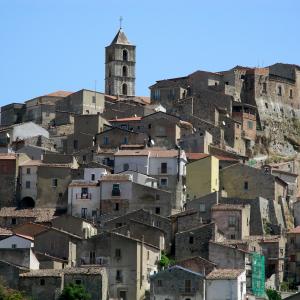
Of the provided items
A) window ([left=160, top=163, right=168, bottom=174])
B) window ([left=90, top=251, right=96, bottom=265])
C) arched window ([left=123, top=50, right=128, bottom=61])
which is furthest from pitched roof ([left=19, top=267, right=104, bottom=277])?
arched window ([left=123, top=50, right=128, bottom=61])

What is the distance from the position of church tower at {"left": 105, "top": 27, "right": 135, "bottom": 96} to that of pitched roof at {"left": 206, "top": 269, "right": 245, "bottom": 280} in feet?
160

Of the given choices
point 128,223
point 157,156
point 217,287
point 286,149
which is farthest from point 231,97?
point 217,287

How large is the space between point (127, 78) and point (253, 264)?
47048 millimetres

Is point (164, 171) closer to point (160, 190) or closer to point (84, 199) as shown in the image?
Answer: point (160, 190)

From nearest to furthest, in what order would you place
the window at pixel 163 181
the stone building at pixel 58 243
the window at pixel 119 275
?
the window at pixel 119 275, the stone building at pixel 58 243, the window at pixel 163 181

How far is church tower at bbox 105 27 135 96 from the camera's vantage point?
117 meters

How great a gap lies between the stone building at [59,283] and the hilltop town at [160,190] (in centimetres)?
5

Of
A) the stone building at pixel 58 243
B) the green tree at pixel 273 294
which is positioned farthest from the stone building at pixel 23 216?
the green tree at pixel 273 294

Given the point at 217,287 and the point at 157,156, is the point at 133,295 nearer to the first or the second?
the point at 217,287

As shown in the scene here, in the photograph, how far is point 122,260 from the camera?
71.1m

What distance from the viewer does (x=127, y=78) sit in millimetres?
118000

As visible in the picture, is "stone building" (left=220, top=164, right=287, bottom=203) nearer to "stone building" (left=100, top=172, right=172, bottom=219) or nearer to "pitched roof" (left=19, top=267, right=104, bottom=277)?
"stone building" (left=100, top=172, right=172, bottom=219)

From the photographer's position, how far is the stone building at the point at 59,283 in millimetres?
67812

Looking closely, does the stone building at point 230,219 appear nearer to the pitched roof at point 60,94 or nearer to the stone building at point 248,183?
the stone building at point 248,183
